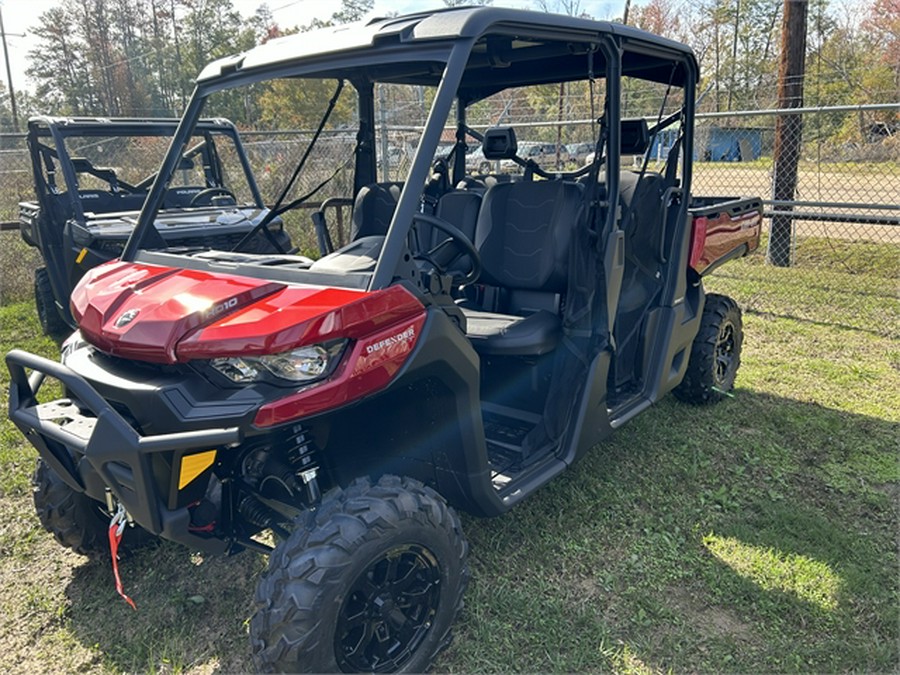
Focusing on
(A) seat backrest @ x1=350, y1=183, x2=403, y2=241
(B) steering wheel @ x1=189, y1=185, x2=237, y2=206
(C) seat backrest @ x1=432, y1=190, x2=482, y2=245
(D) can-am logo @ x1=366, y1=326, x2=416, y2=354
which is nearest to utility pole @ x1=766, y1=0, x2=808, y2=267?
(C) seat backrest @ x1=432, y1=190, x2=482, y2=245

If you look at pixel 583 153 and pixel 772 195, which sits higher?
pixel 583 153

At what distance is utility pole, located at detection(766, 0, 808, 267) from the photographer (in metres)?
7.67

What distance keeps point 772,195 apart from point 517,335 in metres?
6.09

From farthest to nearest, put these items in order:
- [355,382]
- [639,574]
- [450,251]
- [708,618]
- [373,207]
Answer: [373,207] < [450,251] < [639,574] < [708,618] < [355,382]

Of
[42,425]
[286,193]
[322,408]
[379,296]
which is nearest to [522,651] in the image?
[322,408]

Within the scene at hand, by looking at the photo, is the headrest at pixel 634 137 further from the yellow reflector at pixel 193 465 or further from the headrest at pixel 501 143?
the yellow reflector at pixel 193 465

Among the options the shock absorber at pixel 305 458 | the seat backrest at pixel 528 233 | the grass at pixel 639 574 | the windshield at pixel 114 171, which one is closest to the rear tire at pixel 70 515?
the grass at pixel 639 574

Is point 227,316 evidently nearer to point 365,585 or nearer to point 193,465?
point 193,465

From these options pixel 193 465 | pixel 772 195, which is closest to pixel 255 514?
pixel 193 465

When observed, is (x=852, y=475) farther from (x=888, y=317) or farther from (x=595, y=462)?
(x=888, y=317)

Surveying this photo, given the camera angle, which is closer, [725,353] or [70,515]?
[70,515]

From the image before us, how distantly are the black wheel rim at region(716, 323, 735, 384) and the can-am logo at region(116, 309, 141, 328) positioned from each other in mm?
3425

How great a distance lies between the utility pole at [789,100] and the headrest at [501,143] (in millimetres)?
5398

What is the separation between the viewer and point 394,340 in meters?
2.02
